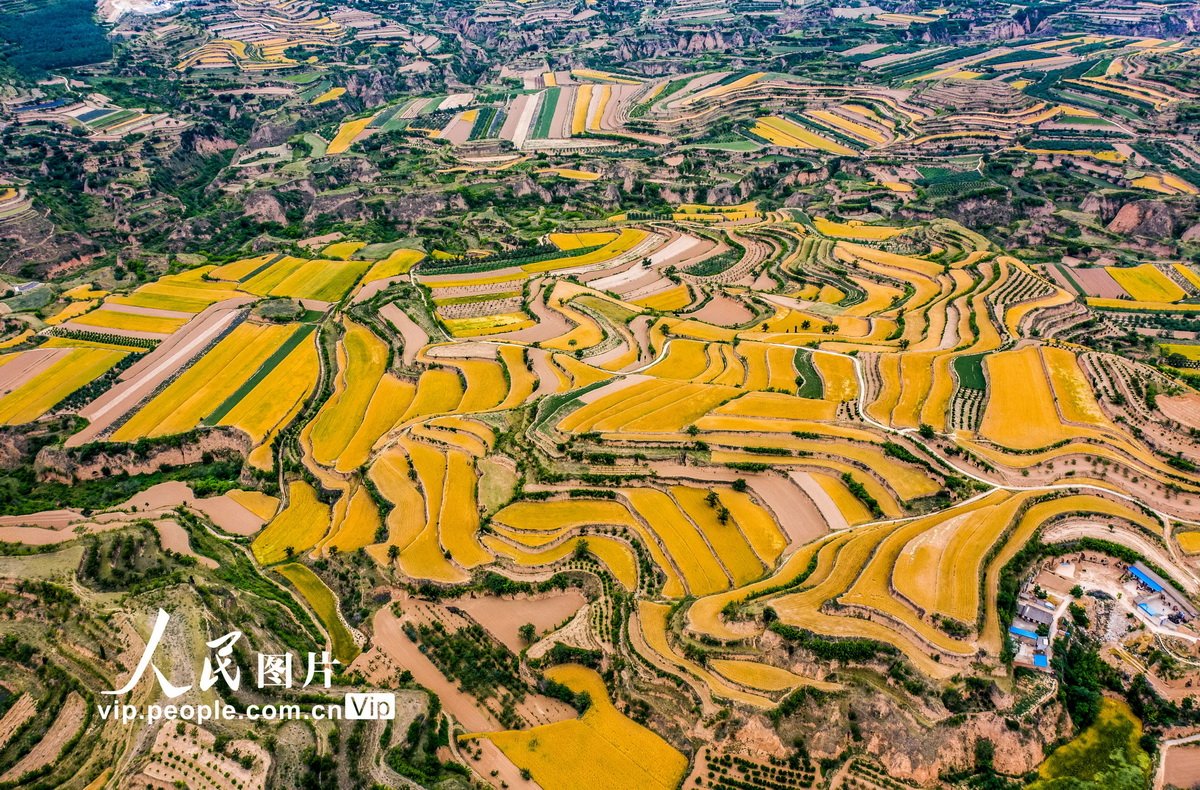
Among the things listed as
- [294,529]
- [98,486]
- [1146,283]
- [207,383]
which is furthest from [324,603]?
[1146,283]

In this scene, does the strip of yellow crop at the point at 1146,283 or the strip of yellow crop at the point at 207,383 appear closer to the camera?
the strip of yellow crop at the point at 207,383

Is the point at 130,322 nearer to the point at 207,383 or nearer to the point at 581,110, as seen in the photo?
the point at 207,383

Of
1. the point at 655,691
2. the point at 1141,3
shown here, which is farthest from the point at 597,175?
the point at 1141,3

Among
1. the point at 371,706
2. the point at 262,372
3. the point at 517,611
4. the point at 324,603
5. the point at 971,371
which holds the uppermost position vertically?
the point at 971,371

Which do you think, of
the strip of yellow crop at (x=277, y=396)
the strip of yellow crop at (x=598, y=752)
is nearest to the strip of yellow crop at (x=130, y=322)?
the strip of yellow crop at (x=277, y=396)

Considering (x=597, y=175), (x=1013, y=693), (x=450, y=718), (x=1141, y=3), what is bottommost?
(x=450, y=718)

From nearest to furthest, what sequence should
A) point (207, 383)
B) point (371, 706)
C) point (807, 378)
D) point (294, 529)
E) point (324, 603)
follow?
1. point (371, 706)
2. point (324, 603)
3. point (294, 529)
4. point (807, 378)
5. point (207, 383)

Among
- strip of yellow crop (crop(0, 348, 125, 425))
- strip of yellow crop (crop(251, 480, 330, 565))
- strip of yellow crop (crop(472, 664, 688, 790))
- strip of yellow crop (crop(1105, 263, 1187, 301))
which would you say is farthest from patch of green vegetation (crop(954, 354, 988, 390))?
strip of yellow crop (crop(0, 348, 125, 425))

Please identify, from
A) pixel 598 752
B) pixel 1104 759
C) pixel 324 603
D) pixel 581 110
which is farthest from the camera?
pixel 581 110

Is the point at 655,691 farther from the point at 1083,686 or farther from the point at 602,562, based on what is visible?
the point at 1083,686

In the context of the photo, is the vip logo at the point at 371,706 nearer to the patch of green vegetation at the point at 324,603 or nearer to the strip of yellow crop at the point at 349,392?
the patch of green vegetation at the point at 324,603

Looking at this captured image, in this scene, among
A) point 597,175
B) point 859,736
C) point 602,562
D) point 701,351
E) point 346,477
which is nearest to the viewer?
point 859,736
